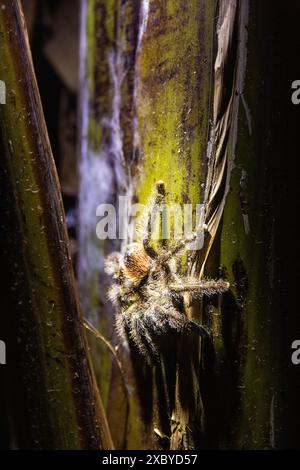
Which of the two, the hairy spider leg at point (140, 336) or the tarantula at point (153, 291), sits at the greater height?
the tarantula at point (153, 291)

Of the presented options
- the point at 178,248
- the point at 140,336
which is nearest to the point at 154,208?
the point at 178,248

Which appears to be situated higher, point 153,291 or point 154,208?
point 154,208

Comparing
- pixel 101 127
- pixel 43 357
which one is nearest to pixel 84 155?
pixel 101 127

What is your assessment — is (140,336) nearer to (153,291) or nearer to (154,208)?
(153,291)

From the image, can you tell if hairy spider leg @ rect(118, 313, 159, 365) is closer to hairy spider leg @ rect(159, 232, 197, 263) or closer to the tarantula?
the tarantula

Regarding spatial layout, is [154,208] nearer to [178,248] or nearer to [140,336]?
[178,248]

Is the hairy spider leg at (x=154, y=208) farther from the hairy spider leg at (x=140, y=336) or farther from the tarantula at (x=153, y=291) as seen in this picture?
the hairy spider leg at (x=140, y=336)

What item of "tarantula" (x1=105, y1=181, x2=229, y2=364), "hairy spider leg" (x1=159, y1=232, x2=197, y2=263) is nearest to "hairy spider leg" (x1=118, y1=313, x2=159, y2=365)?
"tarantula" (x1=105, y1=181, x2=229, y2=364)

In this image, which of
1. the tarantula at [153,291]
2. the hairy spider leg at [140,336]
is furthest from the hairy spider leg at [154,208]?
the hairy spider leg at [140,336]
